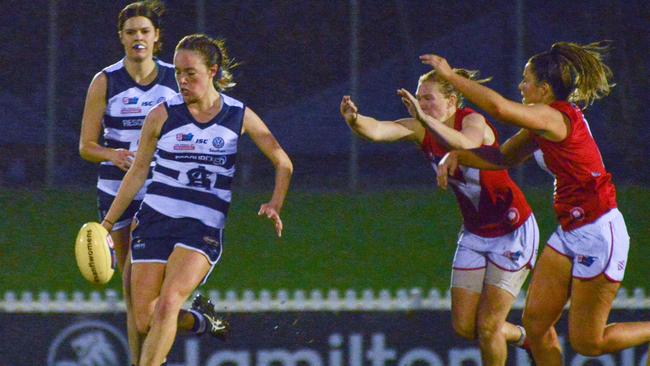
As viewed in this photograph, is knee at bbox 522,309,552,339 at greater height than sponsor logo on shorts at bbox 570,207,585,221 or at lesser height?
lesser

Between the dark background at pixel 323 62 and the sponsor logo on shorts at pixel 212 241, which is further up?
the dark background at pixel 323 62

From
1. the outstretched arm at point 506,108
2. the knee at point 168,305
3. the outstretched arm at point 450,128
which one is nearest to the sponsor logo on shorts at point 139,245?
the knee at point 168,305

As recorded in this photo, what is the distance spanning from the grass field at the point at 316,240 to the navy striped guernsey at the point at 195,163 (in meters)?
4.74

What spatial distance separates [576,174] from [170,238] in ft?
6.08

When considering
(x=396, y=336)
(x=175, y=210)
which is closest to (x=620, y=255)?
(x=396, y=336)

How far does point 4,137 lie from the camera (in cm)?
1450

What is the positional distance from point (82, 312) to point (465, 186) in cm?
216

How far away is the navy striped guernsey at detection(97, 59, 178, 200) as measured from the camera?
6.88 metres

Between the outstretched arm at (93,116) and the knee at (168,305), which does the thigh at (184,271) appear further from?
the outstretched arm at (93,116)

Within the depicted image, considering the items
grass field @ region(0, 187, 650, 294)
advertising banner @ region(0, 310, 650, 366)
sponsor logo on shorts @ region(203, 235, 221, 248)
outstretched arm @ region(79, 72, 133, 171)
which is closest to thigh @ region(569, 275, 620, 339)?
advertising banner @ region(0, 310, 650, 366)

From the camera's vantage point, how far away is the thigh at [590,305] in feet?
20.0

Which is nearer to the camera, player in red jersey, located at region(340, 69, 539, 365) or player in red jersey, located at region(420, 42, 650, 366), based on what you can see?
player in red jersey, located at region(420, 42, 650, 366)

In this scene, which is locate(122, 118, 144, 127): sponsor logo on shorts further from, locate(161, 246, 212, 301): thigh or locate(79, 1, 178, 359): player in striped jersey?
locate(161, 246, 212, 301): thigh

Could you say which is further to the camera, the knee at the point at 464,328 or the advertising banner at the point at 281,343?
the advertising banner at the point at 281,343
